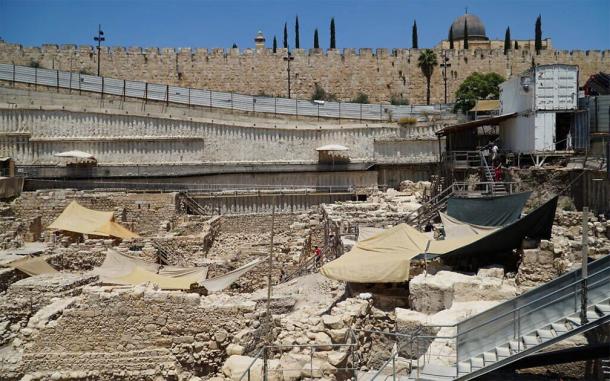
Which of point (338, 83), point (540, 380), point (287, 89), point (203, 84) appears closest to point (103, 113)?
point (203, 84)

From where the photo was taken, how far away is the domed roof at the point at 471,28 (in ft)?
158

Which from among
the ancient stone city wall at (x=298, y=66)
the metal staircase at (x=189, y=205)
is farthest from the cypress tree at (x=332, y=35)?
the metal staircase at (x=189, y=205)

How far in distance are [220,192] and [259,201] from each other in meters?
1.68

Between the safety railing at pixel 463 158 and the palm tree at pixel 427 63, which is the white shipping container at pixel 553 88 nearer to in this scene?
the safety railing at pixel 463 158

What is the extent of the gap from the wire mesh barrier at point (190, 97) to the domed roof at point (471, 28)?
1931cm

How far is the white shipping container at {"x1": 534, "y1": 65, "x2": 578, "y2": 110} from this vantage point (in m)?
19.7

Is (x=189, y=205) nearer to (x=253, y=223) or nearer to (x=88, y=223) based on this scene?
(x=253, y=223)

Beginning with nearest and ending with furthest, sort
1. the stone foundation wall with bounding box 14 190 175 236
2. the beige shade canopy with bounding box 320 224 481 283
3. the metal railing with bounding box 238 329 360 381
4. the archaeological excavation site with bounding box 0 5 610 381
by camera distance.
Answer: the metal railing with bounding box 238 329 360 381
the archaeological excavation site with bounding box 0 5 610 381
the beige shade canopy with bounding box 320 224 481 283
the stone foundation wall with bounding box 14 190 175 236

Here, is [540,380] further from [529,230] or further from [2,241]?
[2,241]

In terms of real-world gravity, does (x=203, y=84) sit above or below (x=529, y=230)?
above

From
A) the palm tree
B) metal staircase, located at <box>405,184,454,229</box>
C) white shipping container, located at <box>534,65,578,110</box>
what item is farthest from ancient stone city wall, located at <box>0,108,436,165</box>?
the palm tree

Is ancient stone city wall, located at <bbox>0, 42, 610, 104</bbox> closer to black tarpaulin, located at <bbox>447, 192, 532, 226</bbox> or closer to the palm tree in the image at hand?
the palm tree

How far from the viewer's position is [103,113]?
26500mm

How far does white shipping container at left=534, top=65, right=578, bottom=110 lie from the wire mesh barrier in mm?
11023
